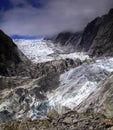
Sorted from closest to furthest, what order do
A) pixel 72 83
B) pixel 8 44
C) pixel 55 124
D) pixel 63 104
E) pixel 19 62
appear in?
pixel 55 124 → pixel 63 104 → pixel 72 83 → pixel 19 62 → pixel 8 44

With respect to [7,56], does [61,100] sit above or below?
above

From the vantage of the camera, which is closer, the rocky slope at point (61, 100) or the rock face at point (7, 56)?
the rocky slope at point (61, 100)

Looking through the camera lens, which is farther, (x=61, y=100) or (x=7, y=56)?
(x=7, y=56)

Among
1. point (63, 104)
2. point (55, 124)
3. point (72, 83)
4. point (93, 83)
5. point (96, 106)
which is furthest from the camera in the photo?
point (72, 83)

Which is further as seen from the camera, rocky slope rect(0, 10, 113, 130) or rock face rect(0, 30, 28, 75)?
rock face rect(0, 30, 28, 75)

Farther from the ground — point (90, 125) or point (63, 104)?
point (90, 125)

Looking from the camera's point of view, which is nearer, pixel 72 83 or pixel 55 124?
pixel 55 124

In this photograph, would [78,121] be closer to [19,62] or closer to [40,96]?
[40,96]

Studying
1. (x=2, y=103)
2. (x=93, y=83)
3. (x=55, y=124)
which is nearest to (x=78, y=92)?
(x=93, y=83)
